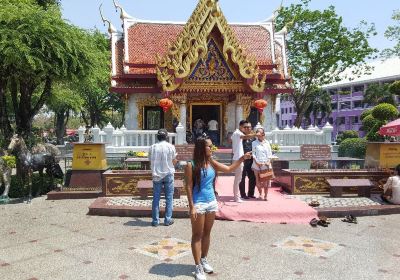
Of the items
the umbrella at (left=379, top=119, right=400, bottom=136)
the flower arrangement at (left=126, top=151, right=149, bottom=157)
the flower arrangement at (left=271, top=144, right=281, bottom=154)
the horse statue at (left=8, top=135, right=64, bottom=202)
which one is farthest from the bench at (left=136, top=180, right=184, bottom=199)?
the flower arrangement at (left=271, top=144, right=281, bottom=154)

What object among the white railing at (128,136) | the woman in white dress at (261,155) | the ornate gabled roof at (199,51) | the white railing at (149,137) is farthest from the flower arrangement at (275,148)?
the woman in white dress at (261,155)

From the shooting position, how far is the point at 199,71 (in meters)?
18.2

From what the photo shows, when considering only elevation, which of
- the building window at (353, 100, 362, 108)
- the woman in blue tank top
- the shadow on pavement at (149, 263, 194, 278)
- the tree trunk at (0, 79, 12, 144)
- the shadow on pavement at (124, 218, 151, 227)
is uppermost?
the building window at (353, 100, 362, 108)

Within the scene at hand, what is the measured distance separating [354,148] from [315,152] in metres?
8.63

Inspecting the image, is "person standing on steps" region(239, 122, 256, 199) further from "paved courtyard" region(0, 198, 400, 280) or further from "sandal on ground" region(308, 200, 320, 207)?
"paved courtyard" region(0, 198, 400, 280)

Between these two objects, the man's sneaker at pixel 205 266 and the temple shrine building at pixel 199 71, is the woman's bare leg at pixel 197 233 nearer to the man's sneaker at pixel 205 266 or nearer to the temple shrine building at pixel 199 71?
the man's sneaker at pixel 205 266

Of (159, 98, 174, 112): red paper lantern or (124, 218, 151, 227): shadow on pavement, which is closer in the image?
(124, 218, 151, 227): shadow on pavement

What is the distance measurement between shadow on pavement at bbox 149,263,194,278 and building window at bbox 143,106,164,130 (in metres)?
15.0

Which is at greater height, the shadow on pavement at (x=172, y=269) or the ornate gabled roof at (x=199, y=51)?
the ornate gabled roof at (x=199, y=51)

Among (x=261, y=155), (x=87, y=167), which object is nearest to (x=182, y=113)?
(x=87, y=167)

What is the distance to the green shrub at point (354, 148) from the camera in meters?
19.8

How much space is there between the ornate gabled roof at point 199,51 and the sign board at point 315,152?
20.5 ft

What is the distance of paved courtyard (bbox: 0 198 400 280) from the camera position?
5156 mm

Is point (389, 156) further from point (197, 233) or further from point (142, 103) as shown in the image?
point (142, 103)
